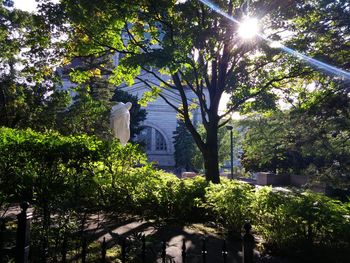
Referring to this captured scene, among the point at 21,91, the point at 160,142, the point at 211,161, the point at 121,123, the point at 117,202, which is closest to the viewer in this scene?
the point at 117,202

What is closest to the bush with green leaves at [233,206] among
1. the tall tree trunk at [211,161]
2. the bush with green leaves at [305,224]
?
the bush with green leaves at [305,224]

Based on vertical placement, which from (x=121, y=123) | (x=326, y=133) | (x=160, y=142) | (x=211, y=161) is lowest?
(x=211, y=161)

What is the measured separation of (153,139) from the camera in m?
55.9

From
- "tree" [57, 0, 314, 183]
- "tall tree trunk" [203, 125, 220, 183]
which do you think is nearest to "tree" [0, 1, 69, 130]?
"tree" [57, 0, 314, 183]

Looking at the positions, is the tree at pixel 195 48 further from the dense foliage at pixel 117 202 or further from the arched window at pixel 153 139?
the arched window at pixel 153 139

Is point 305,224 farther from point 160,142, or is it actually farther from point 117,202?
point 160,142

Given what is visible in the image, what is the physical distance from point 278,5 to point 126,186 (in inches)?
298

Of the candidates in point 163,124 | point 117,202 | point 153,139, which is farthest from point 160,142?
point 117,202

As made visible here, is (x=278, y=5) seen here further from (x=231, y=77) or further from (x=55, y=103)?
(x=55, y=103)

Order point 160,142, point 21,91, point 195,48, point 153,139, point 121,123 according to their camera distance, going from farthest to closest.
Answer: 1. point 160,142
2. point 153,139
3. point 21,91
4. point 121,123
5. point 195,48

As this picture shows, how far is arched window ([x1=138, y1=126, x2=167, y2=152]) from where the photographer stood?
5562 cm

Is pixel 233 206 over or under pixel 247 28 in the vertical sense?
under

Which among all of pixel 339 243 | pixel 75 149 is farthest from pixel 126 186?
pixel 339 243

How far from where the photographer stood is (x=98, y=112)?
18422 millimetres
